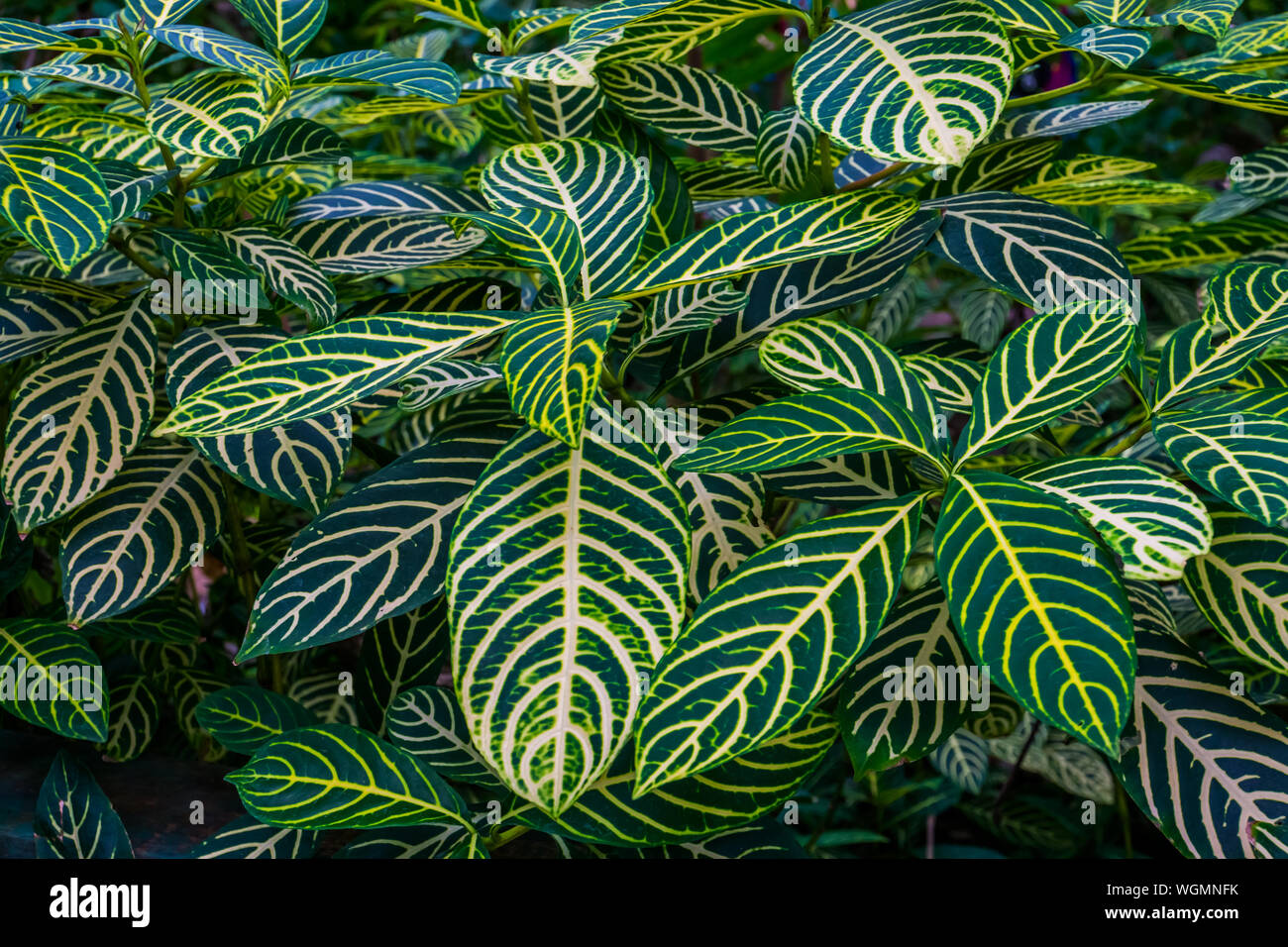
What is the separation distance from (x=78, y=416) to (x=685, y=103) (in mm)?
604

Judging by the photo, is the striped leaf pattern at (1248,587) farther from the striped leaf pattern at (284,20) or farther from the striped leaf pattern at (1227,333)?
the striped leaf pattern at (284,20)

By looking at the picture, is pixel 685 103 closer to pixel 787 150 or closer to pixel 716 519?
pixel 787 150

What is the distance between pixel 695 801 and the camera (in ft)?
2.15

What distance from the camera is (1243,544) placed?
67 centimetres

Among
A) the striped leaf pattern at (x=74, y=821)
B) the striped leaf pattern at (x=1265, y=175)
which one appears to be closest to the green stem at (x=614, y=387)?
the striped leaf pattern at (x=74, y=821)

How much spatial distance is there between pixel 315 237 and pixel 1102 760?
1274 mm

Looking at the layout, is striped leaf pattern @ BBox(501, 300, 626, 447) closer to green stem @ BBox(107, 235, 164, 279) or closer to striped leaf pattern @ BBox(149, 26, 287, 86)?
striped leaf pattern @ BBox(149, 26, 287, 86)

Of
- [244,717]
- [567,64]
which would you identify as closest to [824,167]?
[567,64]

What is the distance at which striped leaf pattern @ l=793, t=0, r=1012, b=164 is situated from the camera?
599 millimetres

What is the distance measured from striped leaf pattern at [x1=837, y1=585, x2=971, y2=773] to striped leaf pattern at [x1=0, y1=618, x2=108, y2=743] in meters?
0.64

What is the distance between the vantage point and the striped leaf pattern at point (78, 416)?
28.9 inches

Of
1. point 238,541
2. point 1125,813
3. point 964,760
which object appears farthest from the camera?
point 964,760

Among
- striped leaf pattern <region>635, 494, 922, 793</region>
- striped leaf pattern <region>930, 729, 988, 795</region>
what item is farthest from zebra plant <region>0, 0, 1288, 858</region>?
striped leaf pattern <region>930, 729, 988, 795</region>

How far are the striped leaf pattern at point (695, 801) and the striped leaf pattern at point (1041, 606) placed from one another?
0.19m
